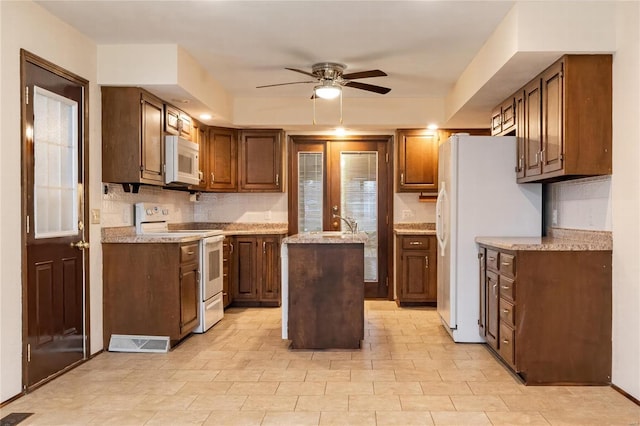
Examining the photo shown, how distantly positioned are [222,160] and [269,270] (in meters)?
1.50

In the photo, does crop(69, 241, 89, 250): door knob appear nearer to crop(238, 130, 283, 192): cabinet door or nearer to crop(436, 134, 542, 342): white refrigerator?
crop(238, 130, 283, 192): cabinet door

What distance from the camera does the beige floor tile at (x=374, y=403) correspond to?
2891mm

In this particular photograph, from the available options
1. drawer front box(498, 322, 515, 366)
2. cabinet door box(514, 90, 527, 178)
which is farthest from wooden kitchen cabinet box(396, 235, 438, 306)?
drawer front box(498, 322, 515, 366)

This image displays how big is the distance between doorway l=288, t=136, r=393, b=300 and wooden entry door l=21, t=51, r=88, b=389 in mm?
3258

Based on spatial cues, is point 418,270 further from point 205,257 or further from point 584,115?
point 584,115

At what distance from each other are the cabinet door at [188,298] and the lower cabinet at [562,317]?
2.66 m

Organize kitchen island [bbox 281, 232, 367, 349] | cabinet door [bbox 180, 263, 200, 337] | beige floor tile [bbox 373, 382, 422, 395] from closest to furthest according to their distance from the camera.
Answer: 1. beige floor tile [bbox 373, 382, 422, 395]
2. kitchen island [bbox 281, 232, 367, 349]
3. cabinet door [bbox 180, 263, 200, 337]

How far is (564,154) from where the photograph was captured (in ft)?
10.9

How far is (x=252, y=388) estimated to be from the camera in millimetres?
3240

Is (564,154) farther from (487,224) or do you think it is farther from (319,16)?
(319,16)

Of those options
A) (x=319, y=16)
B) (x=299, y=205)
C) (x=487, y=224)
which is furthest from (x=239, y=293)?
(x=319, y=16)

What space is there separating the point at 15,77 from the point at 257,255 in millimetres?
3477

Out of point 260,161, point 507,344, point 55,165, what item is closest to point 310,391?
point 507,344

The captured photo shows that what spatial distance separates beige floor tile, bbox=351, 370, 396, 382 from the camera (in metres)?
3.39
